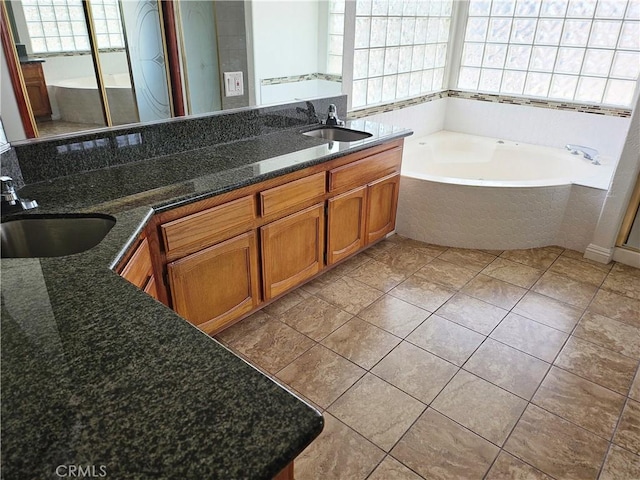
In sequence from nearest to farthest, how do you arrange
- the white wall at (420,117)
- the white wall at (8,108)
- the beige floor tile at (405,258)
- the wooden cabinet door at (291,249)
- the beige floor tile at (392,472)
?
the beige floor tile at (392,472) → the white wall at (8,108) → the wooden cabinet door at (291,249) → the beige floor tile at (405,258) → the white wall at (420,117)

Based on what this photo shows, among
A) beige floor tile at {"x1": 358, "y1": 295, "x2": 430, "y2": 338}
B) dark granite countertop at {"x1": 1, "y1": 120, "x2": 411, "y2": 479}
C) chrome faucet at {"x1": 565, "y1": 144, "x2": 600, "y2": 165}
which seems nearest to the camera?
dark granite countertop at {"x1": 1, "y1": 120, "x2": 411, "y2": 479}

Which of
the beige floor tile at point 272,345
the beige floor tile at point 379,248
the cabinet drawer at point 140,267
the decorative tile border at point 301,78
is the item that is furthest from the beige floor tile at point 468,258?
the cabinet drawer at point 140,267

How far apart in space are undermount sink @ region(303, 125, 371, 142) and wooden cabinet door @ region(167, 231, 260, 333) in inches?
41.5

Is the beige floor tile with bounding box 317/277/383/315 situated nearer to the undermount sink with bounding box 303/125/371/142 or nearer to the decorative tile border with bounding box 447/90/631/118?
the undermount sink with bounding box 303/125/371/142

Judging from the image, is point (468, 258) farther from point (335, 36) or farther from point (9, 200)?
point (9, 200)

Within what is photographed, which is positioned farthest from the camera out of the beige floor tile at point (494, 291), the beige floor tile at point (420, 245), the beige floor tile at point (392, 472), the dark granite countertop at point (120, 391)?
the beige floor tile at point (420, 245)

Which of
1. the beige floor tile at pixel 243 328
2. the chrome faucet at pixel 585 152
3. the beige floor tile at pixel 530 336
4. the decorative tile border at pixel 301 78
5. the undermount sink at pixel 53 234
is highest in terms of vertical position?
the decorative tile border at pixel 301 78

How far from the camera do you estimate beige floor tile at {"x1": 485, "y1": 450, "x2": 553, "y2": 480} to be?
61.9 inches

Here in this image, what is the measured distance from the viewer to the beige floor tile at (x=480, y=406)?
5.79ft

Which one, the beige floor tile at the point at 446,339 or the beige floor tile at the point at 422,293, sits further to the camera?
the beige floor tile at the point at 422,293

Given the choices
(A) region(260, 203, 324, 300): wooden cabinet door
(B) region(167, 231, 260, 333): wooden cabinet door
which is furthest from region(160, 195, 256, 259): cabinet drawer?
(A) region(260, 203, 324, 300): wooden cabinet door

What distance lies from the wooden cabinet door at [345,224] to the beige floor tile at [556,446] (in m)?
1.31

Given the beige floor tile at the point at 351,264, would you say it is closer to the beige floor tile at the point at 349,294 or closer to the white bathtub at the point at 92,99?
the beige floor tile at the point at 349,294

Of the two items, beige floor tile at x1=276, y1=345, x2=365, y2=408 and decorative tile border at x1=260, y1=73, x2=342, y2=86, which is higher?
decorative tile border at x1=260, y1=73, x2=342, y2=86
